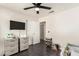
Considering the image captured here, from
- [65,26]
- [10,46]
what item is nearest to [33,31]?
[65,26]

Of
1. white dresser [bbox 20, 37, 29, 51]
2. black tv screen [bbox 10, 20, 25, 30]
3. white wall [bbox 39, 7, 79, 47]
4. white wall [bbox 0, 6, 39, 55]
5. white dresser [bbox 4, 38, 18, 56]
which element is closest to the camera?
white dresser [bbox 4, 38, 18, 56]

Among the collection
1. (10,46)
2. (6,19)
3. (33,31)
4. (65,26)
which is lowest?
(10,46)

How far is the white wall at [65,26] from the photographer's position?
3.30m

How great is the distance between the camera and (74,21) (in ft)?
11.0

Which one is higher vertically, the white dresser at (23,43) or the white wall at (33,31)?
the white wall at (33,31)

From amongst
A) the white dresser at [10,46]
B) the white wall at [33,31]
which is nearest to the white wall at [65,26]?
the white wall at [33,31]

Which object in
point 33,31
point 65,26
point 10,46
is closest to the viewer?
point 10,46

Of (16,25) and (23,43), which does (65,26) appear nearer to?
(23,43)

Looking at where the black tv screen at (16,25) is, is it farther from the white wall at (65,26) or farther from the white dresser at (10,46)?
the white wall at (65,26)

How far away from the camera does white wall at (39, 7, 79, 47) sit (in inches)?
130

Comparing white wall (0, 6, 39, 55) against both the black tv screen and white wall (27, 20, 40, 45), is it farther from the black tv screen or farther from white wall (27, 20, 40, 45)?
white wall (27, 20, 40, 45)

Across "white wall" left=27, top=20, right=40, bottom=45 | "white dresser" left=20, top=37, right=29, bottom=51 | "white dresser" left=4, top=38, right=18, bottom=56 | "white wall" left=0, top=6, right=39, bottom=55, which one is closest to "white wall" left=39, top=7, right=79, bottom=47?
"white wall" left=27, top=20, right=40, bottom=45

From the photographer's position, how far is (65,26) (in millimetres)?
3768

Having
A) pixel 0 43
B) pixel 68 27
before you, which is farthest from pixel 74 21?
pixel 0 43
